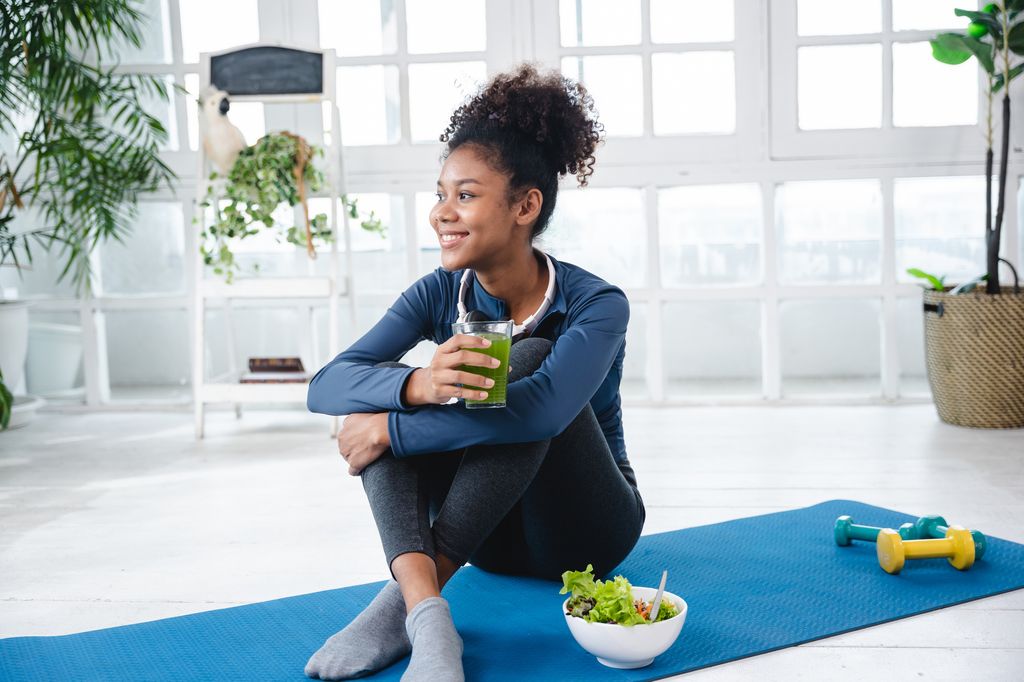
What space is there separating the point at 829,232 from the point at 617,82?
96 centimetres

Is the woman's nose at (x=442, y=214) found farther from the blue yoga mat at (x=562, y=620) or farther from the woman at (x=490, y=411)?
the blue yoga mat at (x=562, y=620)

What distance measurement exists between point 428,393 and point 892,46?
112 inches

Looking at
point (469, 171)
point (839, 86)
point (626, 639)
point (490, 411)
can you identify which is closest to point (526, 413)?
point (490, 411)

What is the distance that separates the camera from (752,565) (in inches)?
76.2

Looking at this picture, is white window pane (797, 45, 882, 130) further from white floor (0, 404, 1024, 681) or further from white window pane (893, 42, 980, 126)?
white floor (0, 404, 1024, 681)

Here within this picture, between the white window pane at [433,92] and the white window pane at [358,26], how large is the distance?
15 centimetres

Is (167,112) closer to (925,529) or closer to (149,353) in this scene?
(149,353)

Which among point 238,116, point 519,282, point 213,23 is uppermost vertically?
point 213,23

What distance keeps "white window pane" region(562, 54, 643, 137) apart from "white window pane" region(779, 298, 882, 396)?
0.89 meters

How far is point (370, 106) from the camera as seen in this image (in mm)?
3871

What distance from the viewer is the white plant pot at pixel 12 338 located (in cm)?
358

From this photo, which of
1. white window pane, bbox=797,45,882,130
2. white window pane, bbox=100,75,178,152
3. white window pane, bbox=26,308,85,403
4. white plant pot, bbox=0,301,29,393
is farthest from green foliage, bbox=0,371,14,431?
white window pane, bbox=797,45,882,130

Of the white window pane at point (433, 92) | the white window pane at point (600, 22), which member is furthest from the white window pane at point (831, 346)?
the white window pane at point (433, 92)

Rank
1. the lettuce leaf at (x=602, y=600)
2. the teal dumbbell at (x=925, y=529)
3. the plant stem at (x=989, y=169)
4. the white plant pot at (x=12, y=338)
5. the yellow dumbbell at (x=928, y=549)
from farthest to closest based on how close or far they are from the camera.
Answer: the white plant pot at (x=12, y=338)
the plant stem at (x=989, y=169)
the teal dumbbell at (x=925, y=529)
the yellow dumbbell at (x=928, y=549)
the lettuce leaf at (x=602, y=600)
